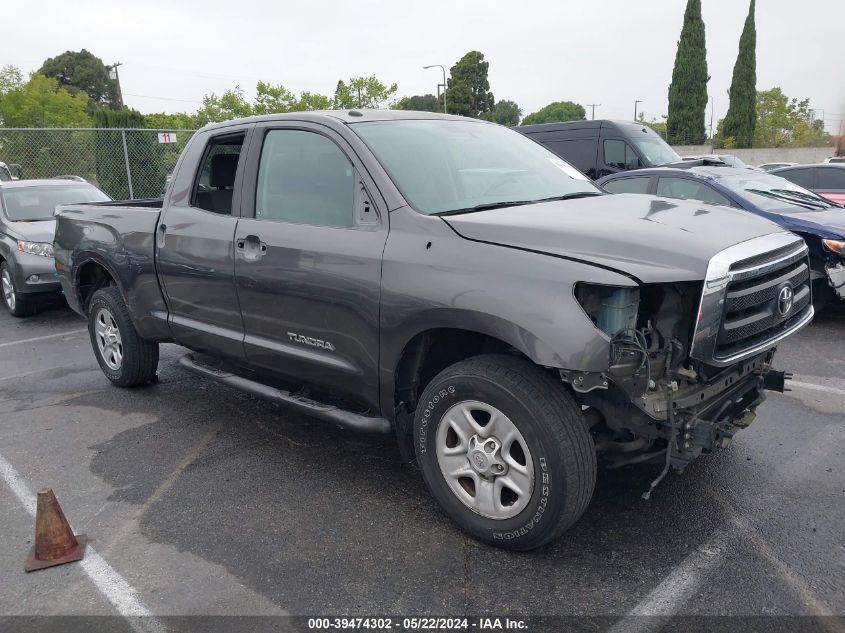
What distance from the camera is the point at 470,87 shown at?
67.6 metres

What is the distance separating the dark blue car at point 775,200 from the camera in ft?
21.5

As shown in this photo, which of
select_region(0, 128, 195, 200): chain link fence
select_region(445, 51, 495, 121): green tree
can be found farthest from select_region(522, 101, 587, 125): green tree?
select_region(0, 128, 195, 200): chain link fence

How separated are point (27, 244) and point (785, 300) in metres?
8.42

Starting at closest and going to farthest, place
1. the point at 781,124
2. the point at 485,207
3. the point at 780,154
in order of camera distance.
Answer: the point at 485,207, the point at 780,154, the point at 781,124

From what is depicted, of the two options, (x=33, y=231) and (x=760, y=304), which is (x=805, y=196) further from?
(x=33, y=231)

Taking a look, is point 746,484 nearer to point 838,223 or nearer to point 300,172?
point 300,172

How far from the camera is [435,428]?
10.4 feet

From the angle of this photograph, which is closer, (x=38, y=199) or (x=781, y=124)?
(x=38, y=199)

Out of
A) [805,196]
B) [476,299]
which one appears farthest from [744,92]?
[476,299]

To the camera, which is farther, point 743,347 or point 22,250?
point 22,250

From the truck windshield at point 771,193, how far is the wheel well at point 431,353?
5.56m

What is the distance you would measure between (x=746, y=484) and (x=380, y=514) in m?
1.95

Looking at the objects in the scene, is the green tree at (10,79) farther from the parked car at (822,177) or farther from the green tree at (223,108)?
Result: the parked car at (822,177)

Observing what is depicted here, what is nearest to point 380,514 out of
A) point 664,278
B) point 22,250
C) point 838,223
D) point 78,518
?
point 78,518
